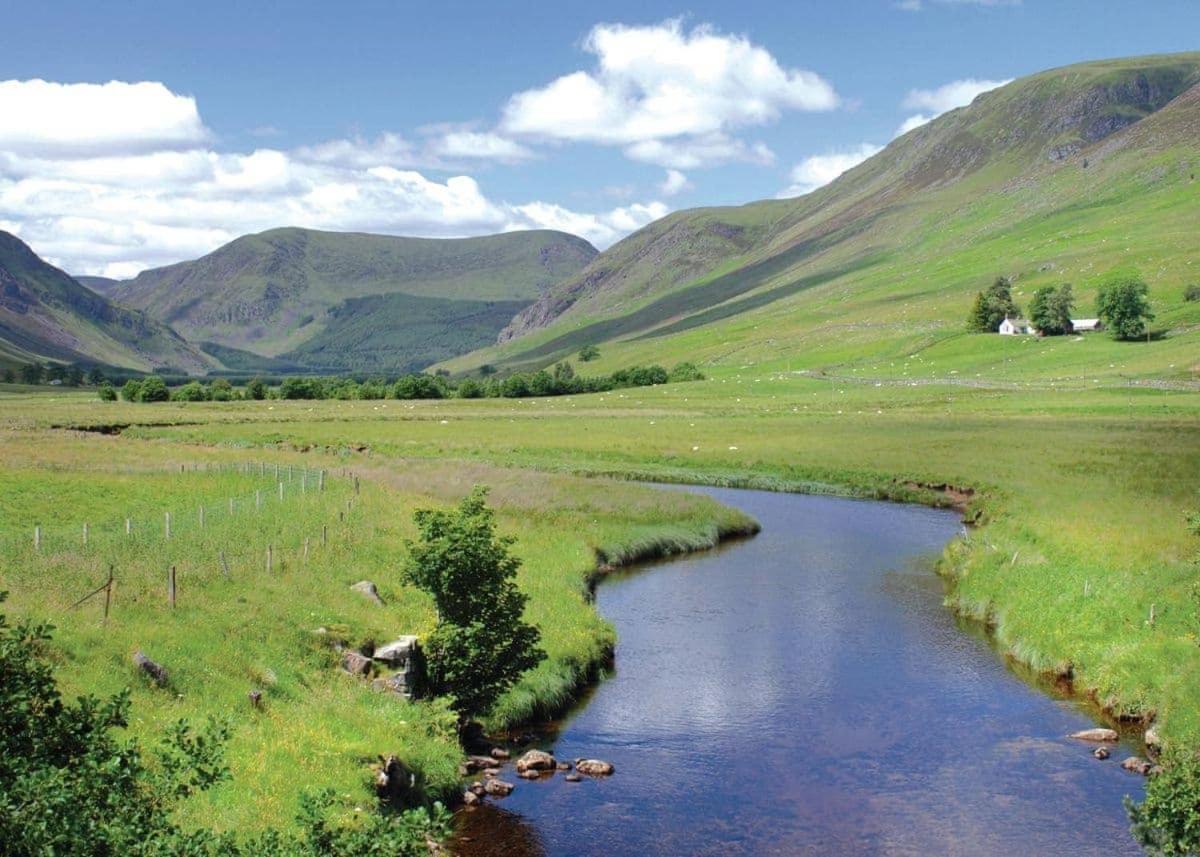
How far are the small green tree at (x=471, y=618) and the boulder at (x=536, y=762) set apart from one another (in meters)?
2.84

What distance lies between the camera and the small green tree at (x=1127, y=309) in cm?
17975

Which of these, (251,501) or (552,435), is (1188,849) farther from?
(552,435)

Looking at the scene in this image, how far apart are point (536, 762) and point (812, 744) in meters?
8.60

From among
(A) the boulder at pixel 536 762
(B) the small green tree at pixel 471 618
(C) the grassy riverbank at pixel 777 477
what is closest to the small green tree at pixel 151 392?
(C) the grassy riverbank at pixel 777 477

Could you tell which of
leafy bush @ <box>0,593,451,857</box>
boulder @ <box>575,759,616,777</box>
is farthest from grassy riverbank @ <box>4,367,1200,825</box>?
leafy bush @ <box>0,593,451,857</box>

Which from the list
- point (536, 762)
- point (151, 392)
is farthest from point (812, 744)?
point (151, 392)

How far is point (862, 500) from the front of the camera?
81625 mm

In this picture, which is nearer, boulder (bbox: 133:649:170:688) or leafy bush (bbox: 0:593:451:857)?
leafy bush (bbox: 0:593:451:857)

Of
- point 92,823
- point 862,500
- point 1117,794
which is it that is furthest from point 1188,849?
point 862,500

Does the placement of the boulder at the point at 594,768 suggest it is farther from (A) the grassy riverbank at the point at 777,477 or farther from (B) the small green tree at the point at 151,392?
Answer: (B) the small green tree at the point at 151,392

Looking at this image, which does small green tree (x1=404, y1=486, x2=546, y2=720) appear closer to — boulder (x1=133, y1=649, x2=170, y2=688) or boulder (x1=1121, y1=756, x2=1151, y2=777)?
boulder (x1=133, y1=649, x2=170, y2=688)

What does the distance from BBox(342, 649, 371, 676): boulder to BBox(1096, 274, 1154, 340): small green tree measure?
175m

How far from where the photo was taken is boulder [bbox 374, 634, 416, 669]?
34188 millimetres

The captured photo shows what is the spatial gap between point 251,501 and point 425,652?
22.4m
